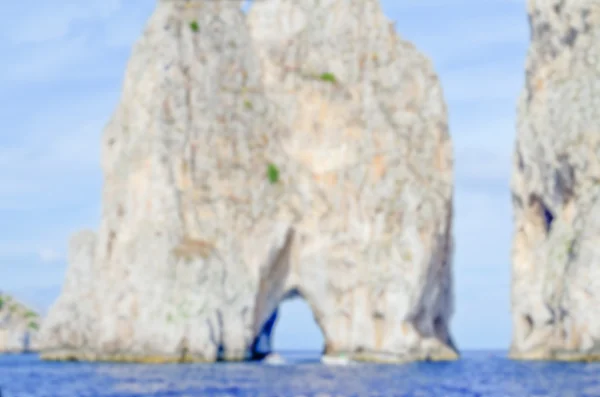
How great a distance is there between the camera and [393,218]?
94062 millimetres

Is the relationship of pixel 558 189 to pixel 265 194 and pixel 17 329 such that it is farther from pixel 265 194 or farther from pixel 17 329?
pixel 17 329

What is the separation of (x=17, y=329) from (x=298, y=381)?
10817cm

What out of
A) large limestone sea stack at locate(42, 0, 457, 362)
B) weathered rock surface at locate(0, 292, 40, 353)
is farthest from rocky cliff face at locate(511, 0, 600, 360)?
weathered rock surface at locate(0, 292, 40, 353)

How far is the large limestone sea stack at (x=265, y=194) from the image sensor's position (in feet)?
284

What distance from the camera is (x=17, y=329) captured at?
16250cm

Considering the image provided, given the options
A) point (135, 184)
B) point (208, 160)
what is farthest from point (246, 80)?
point (135, 184)

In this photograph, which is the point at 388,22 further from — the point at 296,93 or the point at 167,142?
the point at 167,142

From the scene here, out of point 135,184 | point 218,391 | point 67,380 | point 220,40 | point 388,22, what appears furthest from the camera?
point 388,22

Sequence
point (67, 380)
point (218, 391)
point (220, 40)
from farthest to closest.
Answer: point (220, 40), point (67, 380), point (218, 391)

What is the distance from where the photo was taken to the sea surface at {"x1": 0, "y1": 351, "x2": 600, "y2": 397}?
5438 cm

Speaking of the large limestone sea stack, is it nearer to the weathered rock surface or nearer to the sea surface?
the sea surface

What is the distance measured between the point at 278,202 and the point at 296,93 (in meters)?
12.1

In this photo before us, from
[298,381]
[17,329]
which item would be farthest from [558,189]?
[17,329]

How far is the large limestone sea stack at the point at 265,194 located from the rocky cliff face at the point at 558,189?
8542mm
